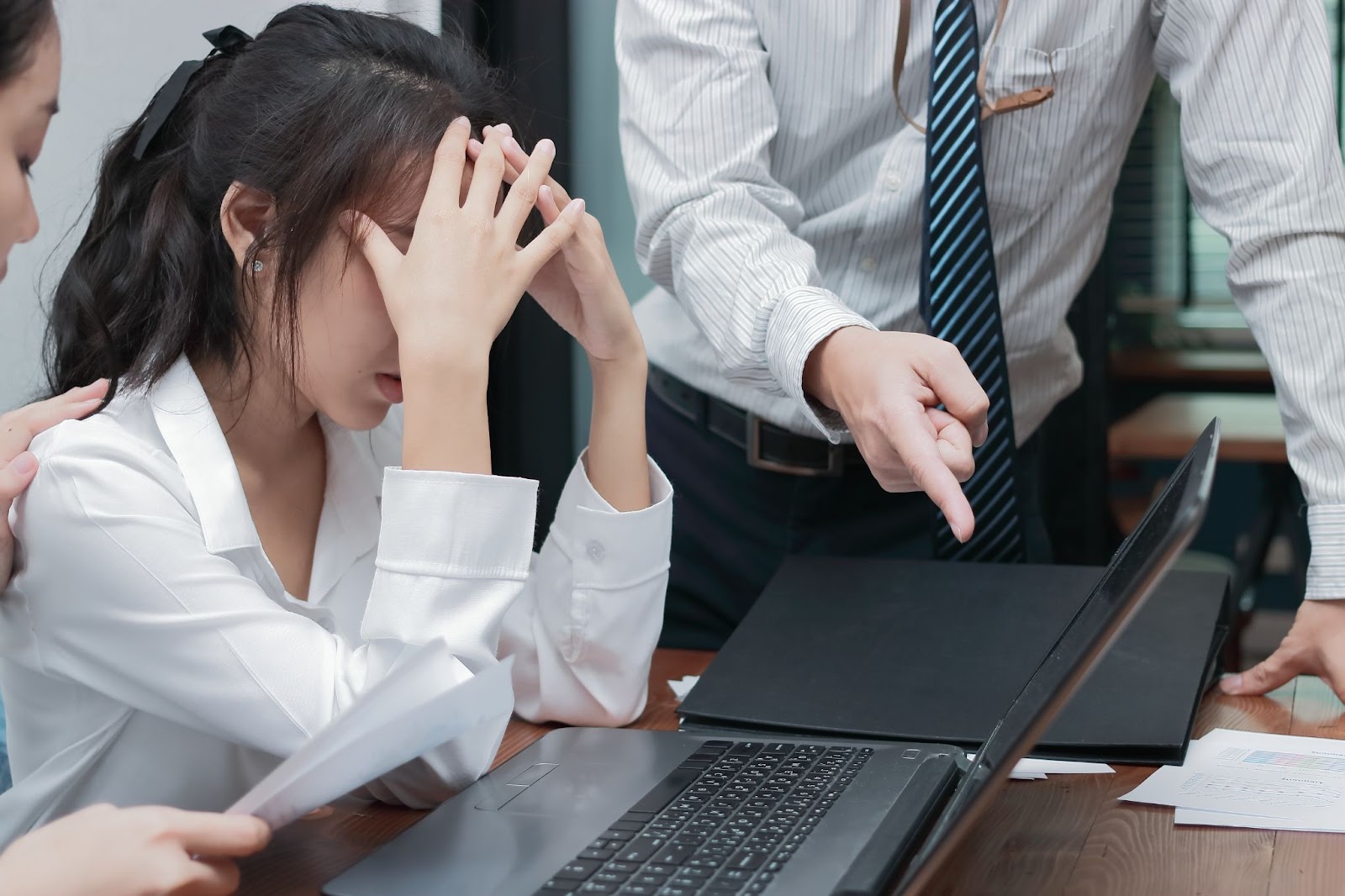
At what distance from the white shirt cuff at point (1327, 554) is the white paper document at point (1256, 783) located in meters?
0.14

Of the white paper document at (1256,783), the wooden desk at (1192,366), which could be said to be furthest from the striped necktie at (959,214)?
the wooden desk at (1192,366)

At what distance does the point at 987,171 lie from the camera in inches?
51.7

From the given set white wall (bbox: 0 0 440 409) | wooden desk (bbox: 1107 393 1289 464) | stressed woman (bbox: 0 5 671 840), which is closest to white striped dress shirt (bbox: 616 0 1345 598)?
stressed woman (bbox: 0 5 671 840)

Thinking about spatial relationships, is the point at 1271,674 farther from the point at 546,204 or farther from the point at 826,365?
the point at 546,204

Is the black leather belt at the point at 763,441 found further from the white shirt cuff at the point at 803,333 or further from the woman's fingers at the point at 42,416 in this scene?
the woman's fingers at the point at 42,416

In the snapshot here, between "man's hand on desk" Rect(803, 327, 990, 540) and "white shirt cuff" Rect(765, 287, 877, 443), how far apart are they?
0.02m

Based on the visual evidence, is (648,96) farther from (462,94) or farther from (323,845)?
(323,845)

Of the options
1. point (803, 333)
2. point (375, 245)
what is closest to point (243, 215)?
point (375, 245)

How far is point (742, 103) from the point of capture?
1.27 metres

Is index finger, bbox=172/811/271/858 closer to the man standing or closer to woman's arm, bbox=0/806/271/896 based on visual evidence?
woman's arm, bbox=0/806/271/896

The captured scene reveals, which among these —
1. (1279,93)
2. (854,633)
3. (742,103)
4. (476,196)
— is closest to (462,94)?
(476,196)

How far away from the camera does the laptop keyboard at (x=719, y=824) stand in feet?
2.33

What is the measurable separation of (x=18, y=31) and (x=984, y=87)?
0.83 m

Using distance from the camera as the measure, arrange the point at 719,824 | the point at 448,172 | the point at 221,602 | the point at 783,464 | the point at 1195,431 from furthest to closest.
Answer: the point at 1195,431, the point at 783,464, the point at 448,172, the point at 221,602, the point at 719,824
